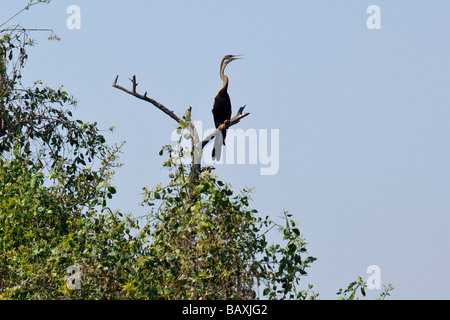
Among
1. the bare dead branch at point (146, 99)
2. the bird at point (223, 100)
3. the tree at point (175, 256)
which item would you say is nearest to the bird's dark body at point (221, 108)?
the bird at point (223, 100)

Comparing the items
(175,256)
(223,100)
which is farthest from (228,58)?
(175,256)

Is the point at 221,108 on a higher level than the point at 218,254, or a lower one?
higher

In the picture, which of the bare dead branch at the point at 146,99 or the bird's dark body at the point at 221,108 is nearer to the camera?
the bare dead branch at the point at 146,99

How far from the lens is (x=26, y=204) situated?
10.2 m

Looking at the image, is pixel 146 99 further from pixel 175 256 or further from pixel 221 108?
pixel 175 256

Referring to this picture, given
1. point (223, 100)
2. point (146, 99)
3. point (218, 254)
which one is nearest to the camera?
point (218, 254)

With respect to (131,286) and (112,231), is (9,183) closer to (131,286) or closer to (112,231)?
(112,231)

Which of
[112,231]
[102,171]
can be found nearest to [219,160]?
[102,171]

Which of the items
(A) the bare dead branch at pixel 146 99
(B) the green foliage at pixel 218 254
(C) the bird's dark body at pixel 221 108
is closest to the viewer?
(B) the green foliage at pixel 218 254

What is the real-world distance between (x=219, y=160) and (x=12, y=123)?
13.5ft

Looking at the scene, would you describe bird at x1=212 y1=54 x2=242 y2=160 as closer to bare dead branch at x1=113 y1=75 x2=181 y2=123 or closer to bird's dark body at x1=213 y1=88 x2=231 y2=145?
bird's dark body at x1=213 y1=88 x2=231 y2=145

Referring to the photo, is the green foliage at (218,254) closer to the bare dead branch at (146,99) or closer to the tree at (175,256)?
the tree at (175,256)
